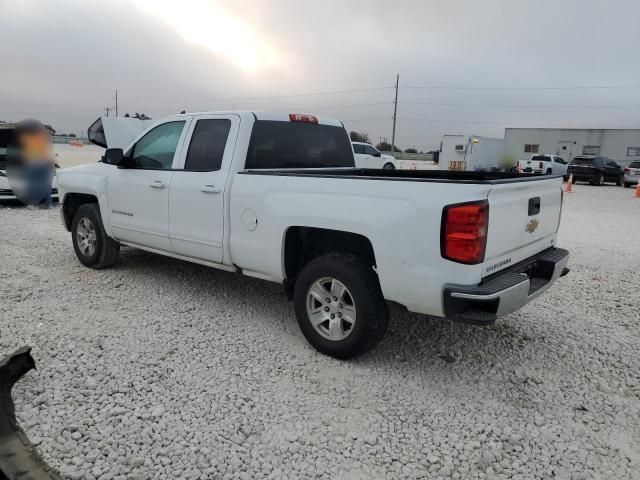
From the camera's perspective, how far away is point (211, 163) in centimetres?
455

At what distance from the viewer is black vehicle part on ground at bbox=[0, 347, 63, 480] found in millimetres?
2312

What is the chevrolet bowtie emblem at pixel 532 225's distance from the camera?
11.8 feet

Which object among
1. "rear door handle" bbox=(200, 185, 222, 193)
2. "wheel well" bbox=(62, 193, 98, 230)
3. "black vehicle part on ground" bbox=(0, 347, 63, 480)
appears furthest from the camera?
"wheel well" bbox=(62, 193, 98, 230)

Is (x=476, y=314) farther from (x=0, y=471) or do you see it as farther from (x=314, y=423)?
(x=0, y=471)

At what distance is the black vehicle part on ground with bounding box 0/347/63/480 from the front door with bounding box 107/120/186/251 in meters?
2.10

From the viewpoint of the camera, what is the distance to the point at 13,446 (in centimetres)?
251

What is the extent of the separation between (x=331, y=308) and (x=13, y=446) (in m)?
2.13

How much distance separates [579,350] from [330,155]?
9.75ft

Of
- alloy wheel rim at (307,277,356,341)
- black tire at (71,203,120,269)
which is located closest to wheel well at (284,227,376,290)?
alloy wheel rim at (307,277,356,341)

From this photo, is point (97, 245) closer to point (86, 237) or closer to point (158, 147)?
point (86, 237)

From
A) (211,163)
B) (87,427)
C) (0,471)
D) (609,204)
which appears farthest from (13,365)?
A: (609,204)

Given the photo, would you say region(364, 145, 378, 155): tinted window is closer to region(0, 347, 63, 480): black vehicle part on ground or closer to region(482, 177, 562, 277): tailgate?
region(482, 177, 562, 277): tailgate

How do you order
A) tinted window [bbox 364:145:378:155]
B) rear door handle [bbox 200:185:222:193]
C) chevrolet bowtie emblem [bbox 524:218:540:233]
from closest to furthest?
chevrolet bowtie emblem [bbox 524:218:540:233] → rear door handle [bbox 200:185:222:193] → tinted window [bbox 364:145:378:155]

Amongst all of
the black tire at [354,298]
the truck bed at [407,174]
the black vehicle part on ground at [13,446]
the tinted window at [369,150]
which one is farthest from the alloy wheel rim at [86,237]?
the tinted window at [369,150]
